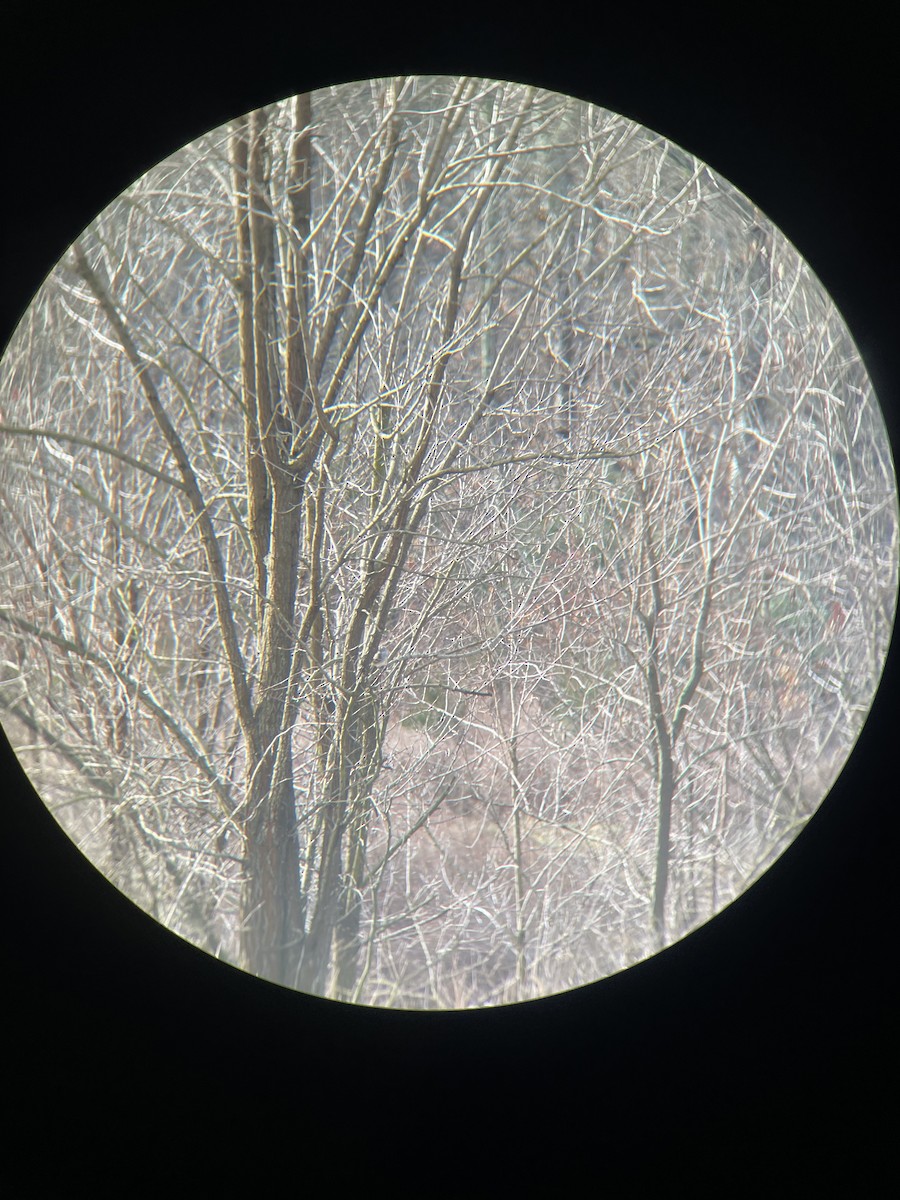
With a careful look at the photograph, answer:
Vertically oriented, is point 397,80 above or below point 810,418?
above

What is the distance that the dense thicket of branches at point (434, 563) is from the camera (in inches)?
48.8

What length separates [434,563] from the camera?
1280mm

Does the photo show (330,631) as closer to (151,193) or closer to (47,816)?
(47,816)

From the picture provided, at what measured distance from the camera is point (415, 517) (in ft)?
4.22

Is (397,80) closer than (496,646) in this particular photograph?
Yes

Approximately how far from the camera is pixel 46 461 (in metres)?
1.27

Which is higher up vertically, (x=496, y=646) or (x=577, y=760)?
(x=496, y=646)

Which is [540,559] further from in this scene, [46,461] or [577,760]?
[46,461]

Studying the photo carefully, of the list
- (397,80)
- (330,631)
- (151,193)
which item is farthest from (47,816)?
(397,80)

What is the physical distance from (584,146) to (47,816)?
1.17m

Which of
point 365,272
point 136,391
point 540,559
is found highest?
point 365,272

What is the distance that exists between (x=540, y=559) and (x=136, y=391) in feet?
2.14

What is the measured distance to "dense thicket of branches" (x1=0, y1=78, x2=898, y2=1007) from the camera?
4.07ft

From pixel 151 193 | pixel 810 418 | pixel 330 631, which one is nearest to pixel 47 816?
pixel 330 631
